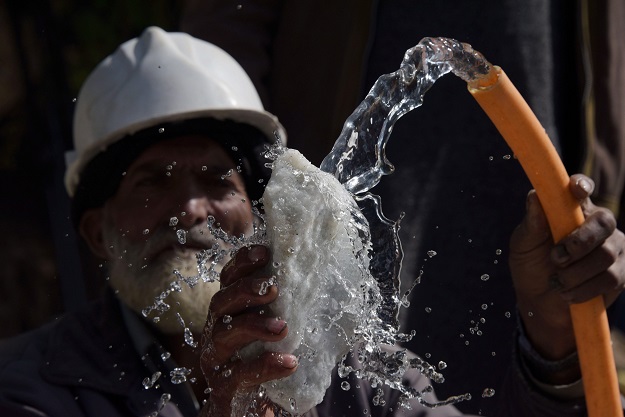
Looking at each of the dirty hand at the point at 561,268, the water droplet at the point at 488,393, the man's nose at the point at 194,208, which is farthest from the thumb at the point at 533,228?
the man's nose at the point at 194,208

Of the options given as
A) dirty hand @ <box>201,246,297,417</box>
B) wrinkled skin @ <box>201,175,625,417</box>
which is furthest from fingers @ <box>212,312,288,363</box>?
wrinkled skin @ <box>201,175,625,417</box>

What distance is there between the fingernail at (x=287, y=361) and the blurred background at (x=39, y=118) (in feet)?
8.22

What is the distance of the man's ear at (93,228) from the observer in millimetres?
2953

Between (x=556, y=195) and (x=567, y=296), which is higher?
(x=556, y=195)

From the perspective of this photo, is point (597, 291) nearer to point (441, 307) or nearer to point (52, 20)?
point (441, 307)

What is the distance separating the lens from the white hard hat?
2912mm

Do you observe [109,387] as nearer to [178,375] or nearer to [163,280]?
[178,375]

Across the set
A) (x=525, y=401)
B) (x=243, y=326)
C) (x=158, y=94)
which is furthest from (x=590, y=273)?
(x=158, y=94)

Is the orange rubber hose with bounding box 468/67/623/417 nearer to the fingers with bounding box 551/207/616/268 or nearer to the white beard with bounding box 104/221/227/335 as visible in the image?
the fingers with bounding box 551/207/616/268

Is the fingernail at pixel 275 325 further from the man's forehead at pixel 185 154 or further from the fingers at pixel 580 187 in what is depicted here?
the man's forehead at pixel 185 154

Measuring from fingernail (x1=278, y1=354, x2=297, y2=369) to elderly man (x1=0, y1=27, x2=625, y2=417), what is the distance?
160 millimetres

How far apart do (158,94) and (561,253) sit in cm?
111

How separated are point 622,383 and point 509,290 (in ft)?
2.52

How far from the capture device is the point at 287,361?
68.8 inches
